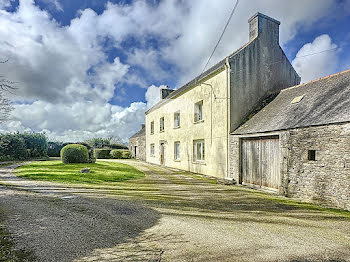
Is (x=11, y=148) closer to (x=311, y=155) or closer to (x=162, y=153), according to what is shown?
(x=162, y=153)

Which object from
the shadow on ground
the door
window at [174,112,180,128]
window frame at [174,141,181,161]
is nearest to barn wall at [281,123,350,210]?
the shadow on ground

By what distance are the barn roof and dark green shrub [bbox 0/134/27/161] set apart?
65.7ft

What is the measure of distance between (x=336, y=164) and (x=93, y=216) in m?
6.31

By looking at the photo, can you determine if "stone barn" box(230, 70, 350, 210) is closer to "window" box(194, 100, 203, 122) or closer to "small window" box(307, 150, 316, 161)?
"small window" box(307, 150, 316, 161)

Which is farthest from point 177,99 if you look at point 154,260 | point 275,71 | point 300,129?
point 154,260

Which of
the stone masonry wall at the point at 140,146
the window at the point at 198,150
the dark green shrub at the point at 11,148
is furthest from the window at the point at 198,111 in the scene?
the dark green shrub at the point at 11,148

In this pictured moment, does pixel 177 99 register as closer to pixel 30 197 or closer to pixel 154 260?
pixel 30 197

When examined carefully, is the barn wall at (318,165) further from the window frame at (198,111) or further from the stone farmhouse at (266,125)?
the window frame at (198,111)

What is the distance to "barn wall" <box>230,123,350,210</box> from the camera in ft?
18.4

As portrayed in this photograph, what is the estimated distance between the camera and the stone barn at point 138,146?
24594 mm

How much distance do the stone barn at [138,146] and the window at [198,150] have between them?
38.0 feet

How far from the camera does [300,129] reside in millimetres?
6801

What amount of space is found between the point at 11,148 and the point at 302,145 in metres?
23.1

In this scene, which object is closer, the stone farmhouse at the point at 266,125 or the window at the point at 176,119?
the stone farmhouse at the point at 266,125
